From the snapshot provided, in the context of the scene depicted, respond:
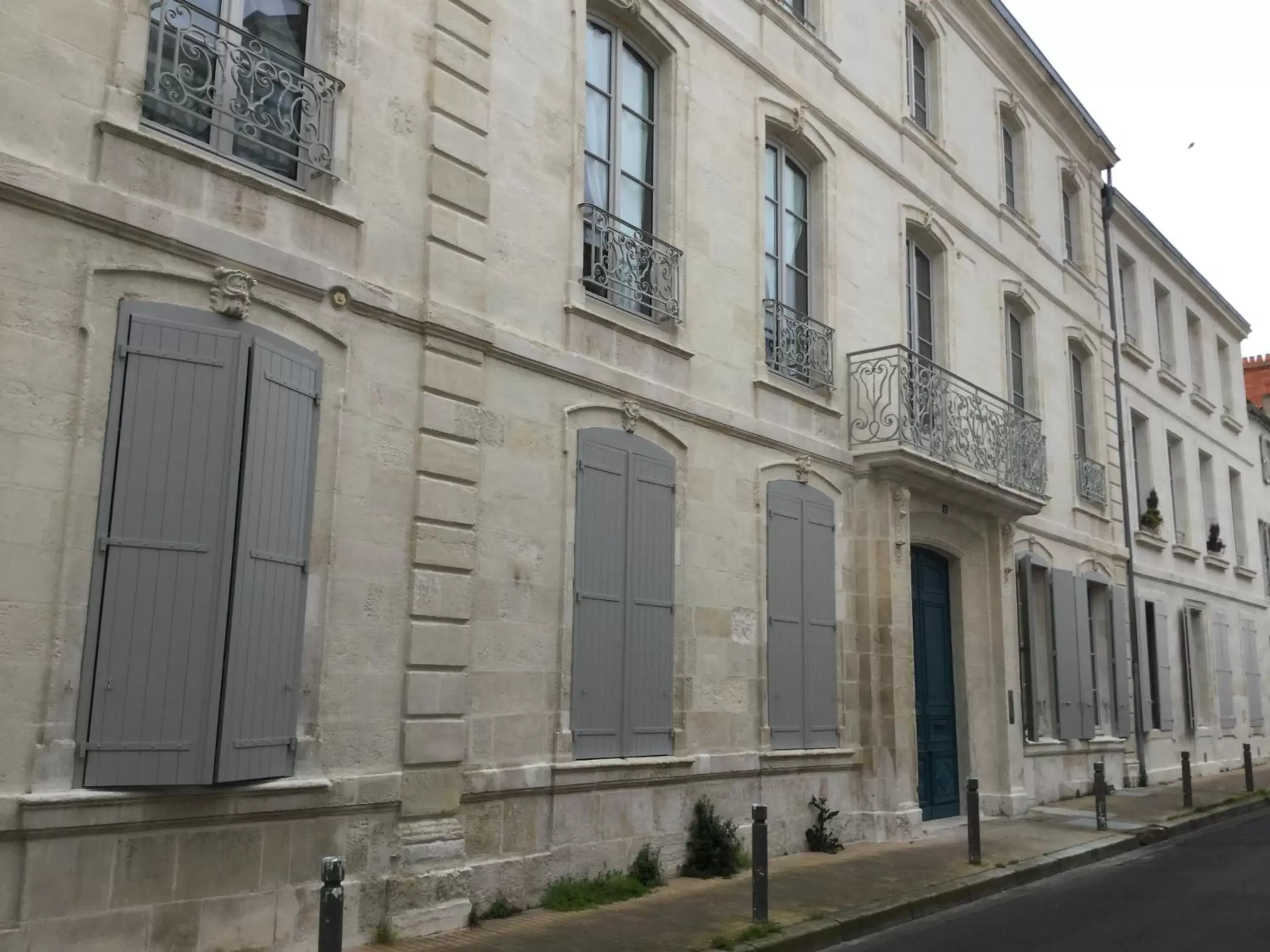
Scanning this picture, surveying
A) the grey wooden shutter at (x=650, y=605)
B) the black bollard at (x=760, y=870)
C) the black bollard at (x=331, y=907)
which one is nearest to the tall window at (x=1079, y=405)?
the grey wooden shutter at (x=650, y=605)

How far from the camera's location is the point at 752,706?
30.2 feet

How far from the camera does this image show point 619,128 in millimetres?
8891

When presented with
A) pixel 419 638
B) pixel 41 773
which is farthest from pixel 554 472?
pixel 41 773

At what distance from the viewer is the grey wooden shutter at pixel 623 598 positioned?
7.79m

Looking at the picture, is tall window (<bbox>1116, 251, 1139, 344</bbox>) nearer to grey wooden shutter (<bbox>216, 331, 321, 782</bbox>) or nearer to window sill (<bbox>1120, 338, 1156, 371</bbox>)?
window sill (<bbox>1120, 338, 1156, 371</bbox>)

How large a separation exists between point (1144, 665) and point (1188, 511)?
4.56m

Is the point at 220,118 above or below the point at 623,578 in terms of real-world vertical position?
above

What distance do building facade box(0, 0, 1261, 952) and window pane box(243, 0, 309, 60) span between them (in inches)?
1.4

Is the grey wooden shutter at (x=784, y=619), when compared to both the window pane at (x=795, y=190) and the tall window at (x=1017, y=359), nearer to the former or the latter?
the window pane at (x=795, y=190)

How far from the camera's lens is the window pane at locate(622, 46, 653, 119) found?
9.11 m

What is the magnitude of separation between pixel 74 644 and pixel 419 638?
198 cm

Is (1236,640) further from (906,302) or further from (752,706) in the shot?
(752,706)

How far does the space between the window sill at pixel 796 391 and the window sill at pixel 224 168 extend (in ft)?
13.5

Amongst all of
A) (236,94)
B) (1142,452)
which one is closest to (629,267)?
(236,94)
